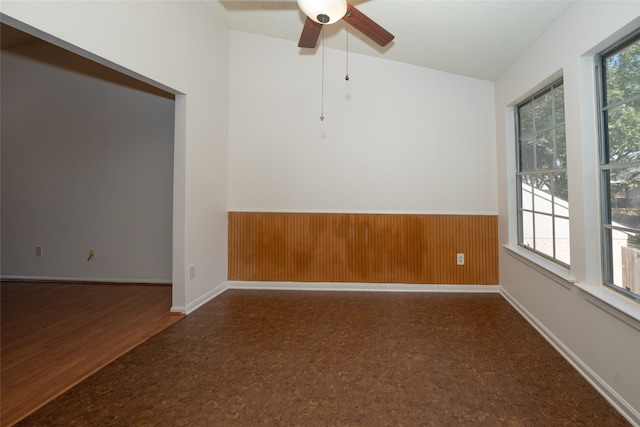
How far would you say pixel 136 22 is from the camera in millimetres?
2121

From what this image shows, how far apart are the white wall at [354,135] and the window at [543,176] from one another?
430 millimetres

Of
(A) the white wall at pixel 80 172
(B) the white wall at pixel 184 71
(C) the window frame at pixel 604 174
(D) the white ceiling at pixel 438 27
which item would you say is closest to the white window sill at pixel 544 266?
(C) the window frame at pixel 604 174

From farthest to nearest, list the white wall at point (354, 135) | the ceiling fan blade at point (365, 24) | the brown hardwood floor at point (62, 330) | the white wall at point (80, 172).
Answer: the white wall at point (80, 172)
the white wall at point (354, 135)
the ceiling fan blade at point (365, 24)
the brown hardwood floor at point (62, 330)

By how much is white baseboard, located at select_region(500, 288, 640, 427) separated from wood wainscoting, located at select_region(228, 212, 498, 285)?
2.99ft

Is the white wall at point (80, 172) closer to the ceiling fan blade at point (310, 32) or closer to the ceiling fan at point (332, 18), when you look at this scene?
the ceiling fan blade at point (310, 32)

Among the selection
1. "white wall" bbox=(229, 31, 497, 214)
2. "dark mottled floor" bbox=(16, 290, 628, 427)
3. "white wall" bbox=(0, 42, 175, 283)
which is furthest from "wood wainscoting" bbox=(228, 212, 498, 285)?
"white wall" bbox=(0, 42, 175, 283)

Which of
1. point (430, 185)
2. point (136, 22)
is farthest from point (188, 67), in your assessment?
point (430, 185)

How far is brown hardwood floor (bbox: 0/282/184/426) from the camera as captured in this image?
1676 mm

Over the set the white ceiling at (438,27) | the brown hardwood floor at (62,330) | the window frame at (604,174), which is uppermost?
the white ceiling at (438,27)

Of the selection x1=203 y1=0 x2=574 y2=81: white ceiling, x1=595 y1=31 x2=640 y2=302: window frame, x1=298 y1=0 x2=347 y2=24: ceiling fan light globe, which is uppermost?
x1=203 y1=0 x2=574 y2=81: white ceiling

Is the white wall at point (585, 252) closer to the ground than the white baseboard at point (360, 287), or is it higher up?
higher up

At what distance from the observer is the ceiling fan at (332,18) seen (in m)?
1.51

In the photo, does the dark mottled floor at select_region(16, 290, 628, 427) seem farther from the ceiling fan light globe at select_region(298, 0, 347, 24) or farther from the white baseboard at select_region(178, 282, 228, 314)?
the ceiling fan light globe at select_region(298, 0, 347, 24)

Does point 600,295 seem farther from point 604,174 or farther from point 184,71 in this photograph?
point 184,71
